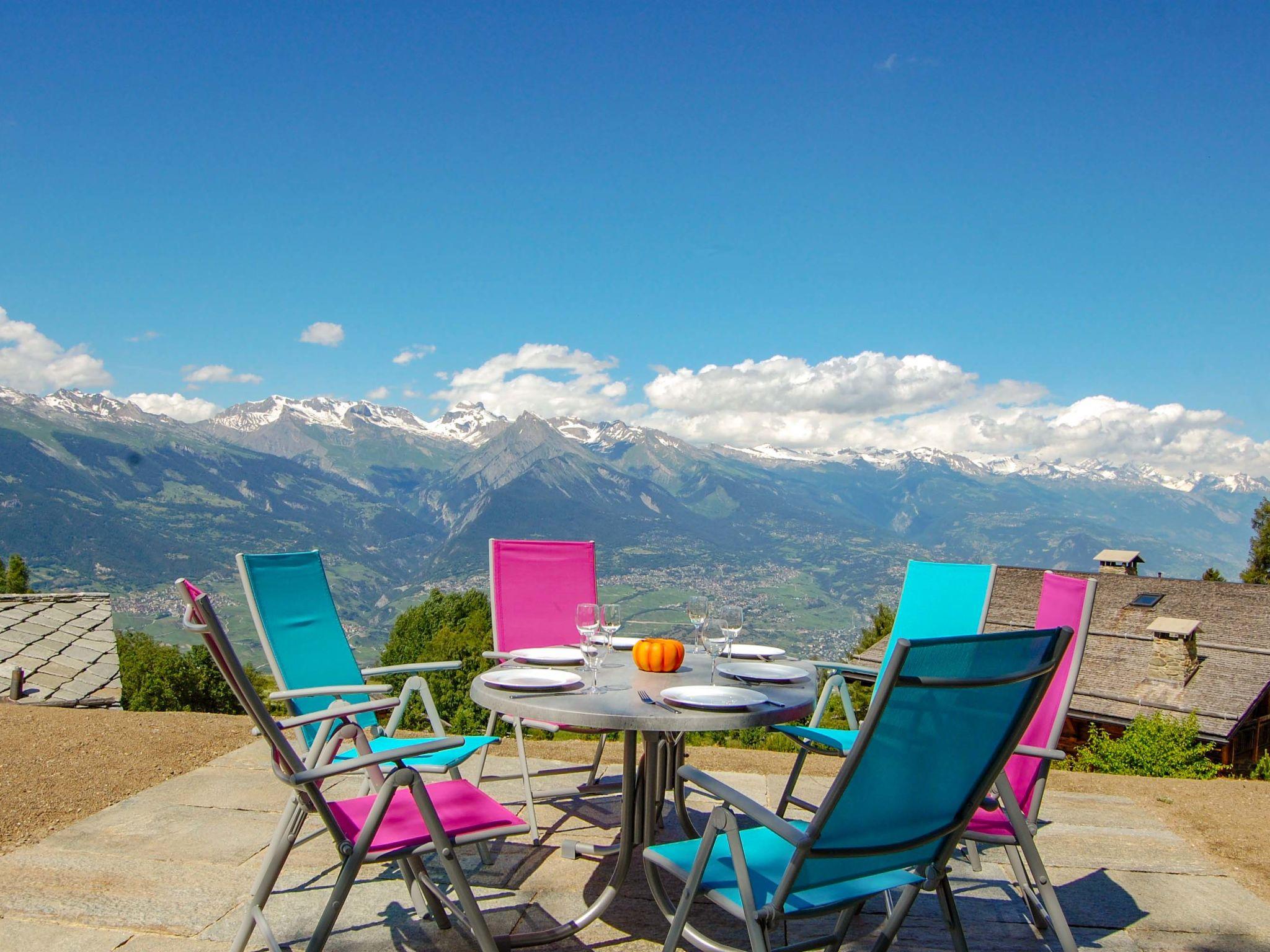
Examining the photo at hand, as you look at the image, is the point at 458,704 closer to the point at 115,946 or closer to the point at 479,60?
the point at 479,60

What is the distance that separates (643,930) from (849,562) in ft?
654

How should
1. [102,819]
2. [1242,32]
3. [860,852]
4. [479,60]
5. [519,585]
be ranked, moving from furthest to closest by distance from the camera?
1. [1242,32]
2. [479,60]
3. [519,585]
4. [102,819]
5. [860,852]

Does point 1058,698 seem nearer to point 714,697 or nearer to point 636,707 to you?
point 714,697

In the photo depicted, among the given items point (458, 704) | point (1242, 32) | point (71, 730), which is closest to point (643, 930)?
point (71, 730)

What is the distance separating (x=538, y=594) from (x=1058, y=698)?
259 centimetres

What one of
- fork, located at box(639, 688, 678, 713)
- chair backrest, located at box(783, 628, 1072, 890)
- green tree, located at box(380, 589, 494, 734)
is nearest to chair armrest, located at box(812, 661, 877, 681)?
fork, located at box(639, 688, 678, 713)

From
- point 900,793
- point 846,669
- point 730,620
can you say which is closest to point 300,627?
point 730,620

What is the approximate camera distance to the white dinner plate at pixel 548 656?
3369 mm

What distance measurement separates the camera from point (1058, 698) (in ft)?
9.27

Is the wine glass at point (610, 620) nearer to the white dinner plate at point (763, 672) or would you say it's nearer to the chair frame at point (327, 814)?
the white dinner plate at point (763, 672)

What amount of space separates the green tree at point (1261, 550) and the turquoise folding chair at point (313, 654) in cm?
4368

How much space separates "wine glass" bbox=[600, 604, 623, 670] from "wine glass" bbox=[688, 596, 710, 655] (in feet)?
0.89

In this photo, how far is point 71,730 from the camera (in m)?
5.48

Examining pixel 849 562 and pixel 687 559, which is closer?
pixel 687 559
